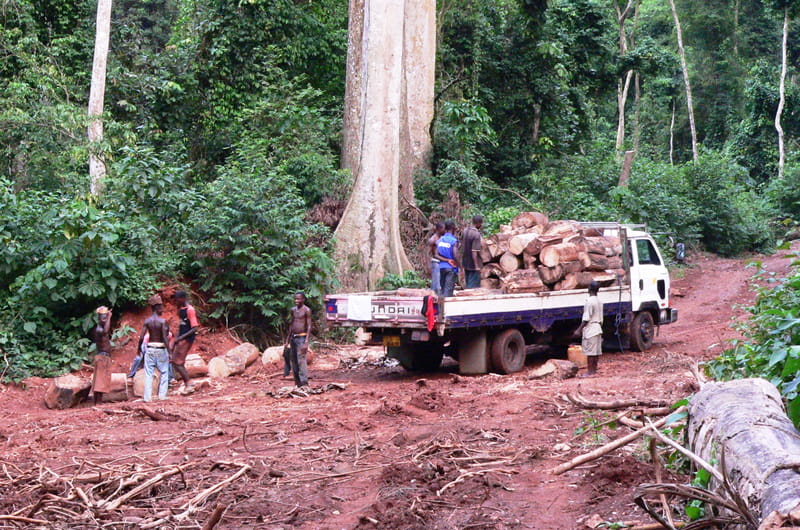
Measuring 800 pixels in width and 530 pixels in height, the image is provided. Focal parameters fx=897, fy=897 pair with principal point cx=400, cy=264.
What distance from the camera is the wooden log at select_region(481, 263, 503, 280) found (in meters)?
15.1

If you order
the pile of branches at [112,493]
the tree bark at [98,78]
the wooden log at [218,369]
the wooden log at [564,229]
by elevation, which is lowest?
the pile of branches at [112,493]

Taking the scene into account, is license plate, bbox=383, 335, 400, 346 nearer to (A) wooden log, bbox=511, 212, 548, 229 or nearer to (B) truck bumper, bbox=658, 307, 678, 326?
(A) wooden log, bbox=511, 212, 548, 229

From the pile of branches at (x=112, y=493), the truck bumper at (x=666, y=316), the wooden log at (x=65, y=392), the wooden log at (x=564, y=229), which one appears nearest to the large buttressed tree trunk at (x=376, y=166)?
the wooden log at (x=564, y=229)

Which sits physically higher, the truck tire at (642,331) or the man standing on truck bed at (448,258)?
the man standing on truck bed at (448,258)

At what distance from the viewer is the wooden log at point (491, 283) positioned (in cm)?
1512

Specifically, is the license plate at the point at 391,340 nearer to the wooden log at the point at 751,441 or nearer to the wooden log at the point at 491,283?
the wooden log at the point at 491,283

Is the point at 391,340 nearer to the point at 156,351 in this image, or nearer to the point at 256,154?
the point at 156,351

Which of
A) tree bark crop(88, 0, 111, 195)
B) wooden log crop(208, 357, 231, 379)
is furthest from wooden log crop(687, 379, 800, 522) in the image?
tree bark crop(88, 0, 111, 195)

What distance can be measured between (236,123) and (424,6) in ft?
19.4

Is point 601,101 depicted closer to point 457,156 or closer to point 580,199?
point 580,199

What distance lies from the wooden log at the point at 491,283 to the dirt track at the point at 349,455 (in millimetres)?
2274

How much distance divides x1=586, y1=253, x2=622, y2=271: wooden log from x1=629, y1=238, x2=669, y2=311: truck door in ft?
1.48

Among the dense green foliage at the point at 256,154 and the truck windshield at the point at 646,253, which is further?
the truck windshield at the point at 646,253

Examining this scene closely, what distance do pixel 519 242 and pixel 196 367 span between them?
5.62 m
